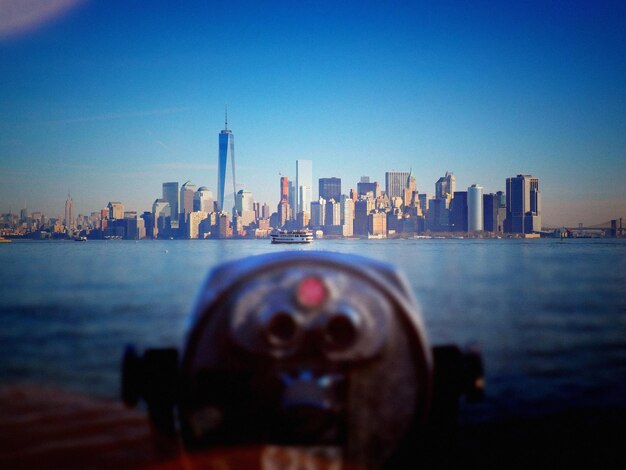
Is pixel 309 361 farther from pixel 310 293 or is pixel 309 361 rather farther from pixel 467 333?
pixel 467 333

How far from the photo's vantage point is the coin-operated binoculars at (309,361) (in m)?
1.72

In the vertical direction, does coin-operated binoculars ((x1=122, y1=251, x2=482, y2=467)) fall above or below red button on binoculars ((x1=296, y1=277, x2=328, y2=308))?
below

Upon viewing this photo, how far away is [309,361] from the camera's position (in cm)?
175

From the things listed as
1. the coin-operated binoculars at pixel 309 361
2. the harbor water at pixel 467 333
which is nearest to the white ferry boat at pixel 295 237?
the harbor water at pixel 467 333

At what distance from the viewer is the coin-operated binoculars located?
1.72m

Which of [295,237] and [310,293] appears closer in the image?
[310,293]

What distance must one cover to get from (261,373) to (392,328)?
45 centimetres

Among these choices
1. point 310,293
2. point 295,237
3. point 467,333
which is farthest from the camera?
point 295,237

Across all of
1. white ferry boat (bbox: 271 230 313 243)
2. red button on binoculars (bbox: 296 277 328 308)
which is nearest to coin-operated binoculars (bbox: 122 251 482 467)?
red button on binoculars (bbox: 296 277 328 308)

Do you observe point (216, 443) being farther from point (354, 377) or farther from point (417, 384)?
point (417, 384)

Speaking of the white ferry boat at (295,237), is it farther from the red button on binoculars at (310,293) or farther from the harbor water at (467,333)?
the red button on binoculars at (310,293)

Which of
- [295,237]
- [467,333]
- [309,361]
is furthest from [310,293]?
[295,237]

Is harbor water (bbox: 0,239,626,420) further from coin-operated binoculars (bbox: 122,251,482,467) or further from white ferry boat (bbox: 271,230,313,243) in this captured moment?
white ferry boat (bbox: 271,230,313,243)

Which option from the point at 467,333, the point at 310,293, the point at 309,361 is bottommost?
the point at 467,333
